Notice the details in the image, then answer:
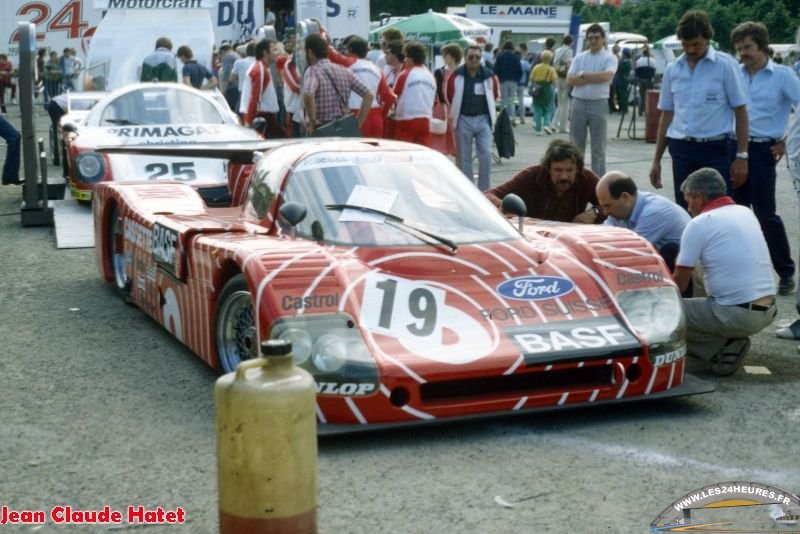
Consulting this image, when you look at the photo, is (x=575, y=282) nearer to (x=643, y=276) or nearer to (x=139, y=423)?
(x=643, y=276)

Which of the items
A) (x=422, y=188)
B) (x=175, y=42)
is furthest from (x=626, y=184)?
(x=175, y=42)

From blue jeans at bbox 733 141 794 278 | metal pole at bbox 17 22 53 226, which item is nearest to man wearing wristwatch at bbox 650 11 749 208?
blue jeans at bbox 733 141 794 278

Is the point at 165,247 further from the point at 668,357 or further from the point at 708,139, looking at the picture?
the point at 708,139

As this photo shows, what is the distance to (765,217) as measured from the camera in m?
8.67

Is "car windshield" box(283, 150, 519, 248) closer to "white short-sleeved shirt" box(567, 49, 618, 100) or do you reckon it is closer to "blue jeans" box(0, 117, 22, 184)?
"white short-sleeved shirt" box(567, 49, 618, 100)

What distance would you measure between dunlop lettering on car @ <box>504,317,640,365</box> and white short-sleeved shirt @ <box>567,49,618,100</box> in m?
7.52

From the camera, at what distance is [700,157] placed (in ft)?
28.0

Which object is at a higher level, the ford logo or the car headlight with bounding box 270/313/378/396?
the ford logo

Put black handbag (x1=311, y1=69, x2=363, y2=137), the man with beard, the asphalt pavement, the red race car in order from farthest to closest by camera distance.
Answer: black handbag (x1=311, y1=69, x2=363, y2=137), the man with beard, the red race car, the asphalt pavement

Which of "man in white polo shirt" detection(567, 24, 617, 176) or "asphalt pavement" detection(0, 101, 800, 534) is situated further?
"man in white polo shirt" detection(567, 24, 617, 176)

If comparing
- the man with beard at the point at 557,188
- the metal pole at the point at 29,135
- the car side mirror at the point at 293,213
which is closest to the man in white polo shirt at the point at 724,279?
the man with beard at the point at 557,188

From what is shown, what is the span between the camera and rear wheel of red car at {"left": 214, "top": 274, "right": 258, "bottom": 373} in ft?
19.2

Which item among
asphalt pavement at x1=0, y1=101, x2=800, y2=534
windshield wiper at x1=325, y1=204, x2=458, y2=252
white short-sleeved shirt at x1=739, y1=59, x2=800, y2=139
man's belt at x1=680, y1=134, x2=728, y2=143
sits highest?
white short-sleeved shirt at x1=739, y1=59, x2=800, y2=139

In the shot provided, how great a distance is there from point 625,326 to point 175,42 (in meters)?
15.5
